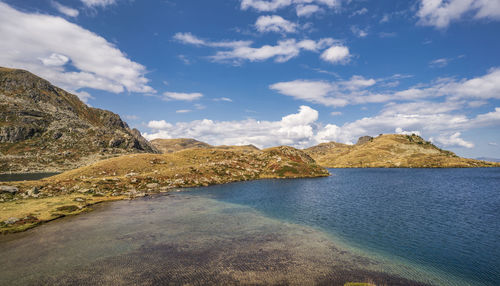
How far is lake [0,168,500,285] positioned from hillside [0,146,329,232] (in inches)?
286

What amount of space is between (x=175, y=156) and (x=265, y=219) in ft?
306

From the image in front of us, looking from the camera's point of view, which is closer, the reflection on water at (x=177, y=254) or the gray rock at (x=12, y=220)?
the reflection on water at (x=177, y=254)

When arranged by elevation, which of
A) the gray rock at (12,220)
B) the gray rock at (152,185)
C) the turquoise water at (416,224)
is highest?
the turquoise water at (416,224)

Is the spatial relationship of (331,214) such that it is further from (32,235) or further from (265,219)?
(32,235)

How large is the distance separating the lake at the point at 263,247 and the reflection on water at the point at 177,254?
0.39 feet

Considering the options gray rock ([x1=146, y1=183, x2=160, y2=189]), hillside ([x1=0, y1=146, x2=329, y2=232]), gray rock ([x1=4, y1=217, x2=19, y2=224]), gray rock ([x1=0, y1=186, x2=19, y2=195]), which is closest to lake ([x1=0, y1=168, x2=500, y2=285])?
gray rock ([x1=4, y1=217, x2=19, y2=224])

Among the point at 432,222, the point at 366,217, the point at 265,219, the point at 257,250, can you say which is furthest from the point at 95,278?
the point at 432,222

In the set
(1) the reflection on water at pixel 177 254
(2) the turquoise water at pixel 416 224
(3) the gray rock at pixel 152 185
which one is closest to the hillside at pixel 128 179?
(3) the gray rock at pixel 152 185

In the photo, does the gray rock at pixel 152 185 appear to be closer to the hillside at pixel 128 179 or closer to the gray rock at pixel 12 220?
the hillside at pixel 128 179

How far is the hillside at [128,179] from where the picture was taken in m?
46.5

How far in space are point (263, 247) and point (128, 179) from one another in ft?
219

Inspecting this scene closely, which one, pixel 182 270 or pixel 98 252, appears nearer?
pixel 182 270

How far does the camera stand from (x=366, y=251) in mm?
29047

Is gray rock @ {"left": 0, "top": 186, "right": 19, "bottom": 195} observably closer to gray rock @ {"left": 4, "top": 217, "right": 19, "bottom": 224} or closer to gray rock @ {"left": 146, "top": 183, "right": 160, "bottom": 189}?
gray rock @ {"left": 4, "top": 217, "right": 19, "bottom": 224}
